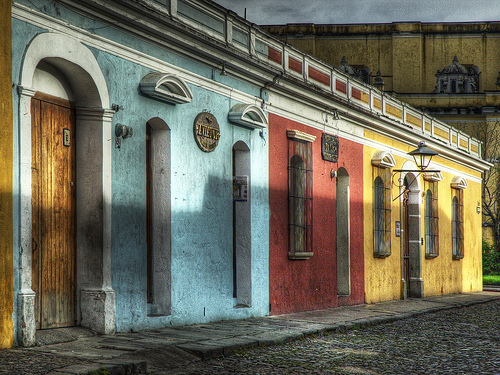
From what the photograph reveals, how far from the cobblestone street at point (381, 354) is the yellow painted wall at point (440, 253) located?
4802 millimetres

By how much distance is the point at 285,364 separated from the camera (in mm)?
7086

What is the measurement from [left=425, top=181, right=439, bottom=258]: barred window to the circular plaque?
1072 centimetres

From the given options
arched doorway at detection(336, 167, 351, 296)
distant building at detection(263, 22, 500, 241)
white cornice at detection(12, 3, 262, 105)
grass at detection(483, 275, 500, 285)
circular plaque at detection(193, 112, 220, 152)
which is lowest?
grass at detection(483, 275, 500, 285)

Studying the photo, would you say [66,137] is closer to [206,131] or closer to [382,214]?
[206,131]

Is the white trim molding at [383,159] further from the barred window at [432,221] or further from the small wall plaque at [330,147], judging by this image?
the barred window at [432,221]

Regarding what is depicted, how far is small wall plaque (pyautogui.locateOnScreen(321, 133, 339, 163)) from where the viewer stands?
13.9 metres

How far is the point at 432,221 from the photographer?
64.8ft

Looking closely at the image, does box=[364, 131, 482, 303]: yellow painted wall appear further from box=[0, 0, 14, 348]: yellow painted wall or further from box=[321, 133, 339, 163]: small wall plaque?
box=[0, 0, 14, 348]: yellow painted wall

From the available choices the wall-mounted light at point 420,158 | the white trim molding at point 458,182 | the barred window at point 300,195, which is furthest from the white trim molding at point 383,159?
the white trim molding at point 458,182

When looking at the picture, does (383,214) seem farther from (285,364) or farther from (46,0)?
(46,0)

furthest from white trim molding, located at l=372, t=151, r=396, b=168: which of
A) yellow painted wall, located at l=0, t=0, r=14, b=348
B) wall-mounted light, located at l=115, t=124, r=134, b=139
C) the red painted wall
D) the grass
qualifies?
the grass

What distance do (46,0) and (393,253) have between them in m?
12.1

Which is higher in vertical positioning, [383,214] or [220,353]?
[383,214]

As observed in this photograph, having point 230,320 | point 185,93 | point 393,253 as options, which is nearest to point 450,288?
point 393,253
